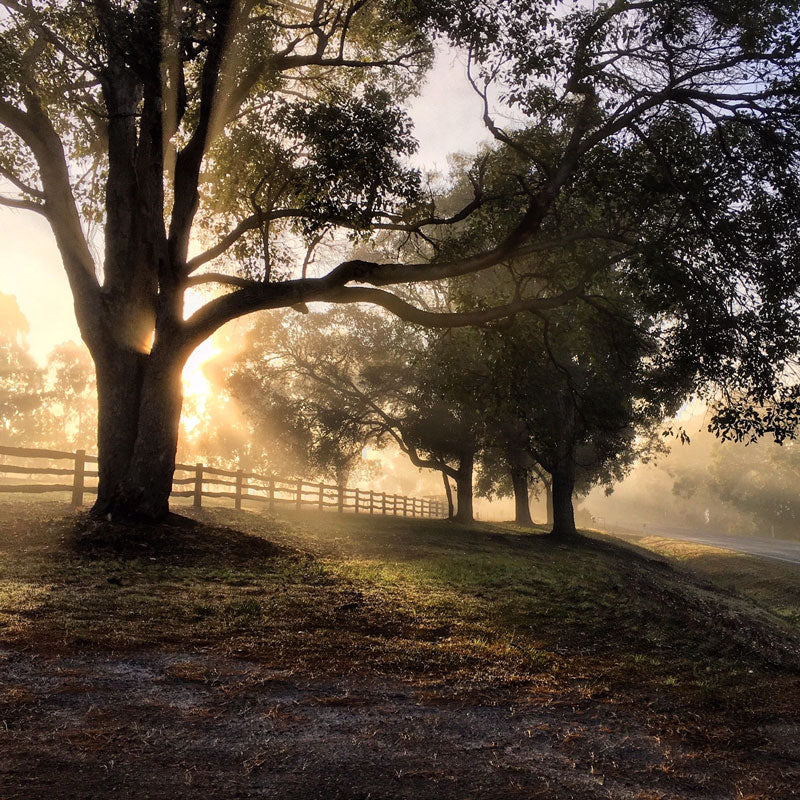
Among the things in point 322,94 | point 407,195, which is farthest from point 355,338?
point 407,195

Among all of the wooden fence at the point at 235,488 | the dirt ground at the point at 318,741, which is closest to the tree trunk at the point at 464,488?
the wooden fence at the point at 235,488

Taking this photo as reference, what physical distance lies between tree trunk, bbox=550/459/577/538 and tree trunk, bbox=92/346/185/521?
16110 millimetres

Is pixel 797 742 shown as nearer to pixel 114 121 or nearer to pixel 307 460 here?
pixel 114 121

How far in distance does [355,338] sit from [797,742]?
27072 mm

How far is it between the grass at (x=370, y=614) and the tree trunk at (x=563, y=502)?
1044cm

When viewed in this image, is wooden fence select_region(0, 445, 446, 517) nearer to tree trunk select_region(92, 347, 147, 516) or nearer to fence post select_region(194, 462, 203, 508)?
fence post select_region(194, 462, 203, 508)

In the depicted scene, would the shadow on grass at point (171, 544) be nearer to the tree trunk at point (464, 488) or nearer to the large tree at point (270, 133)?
the large tree at point (270, 133)

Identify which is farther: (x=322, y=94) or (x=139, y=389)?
(x=322, y=94)

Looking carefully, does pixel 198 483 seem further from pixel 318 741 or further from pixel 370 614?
pixel 318 741

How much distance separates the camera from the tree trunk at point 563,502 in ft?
78.8

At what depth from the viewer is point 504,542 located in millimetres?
20828

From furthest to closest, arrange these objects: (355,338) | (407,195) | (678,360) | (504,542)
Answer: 1. (355,338)
2. (504,542)
3. (407,195)
4. (678,360)

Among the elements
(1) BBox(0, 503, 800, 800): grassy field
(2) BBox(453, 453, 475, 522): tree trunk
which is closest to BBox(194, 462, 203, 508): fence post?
(1) BBox(0, 503, 800, 800): grassy field

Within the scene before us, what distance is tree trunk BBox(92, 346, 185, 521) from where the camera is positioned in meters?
11.4
